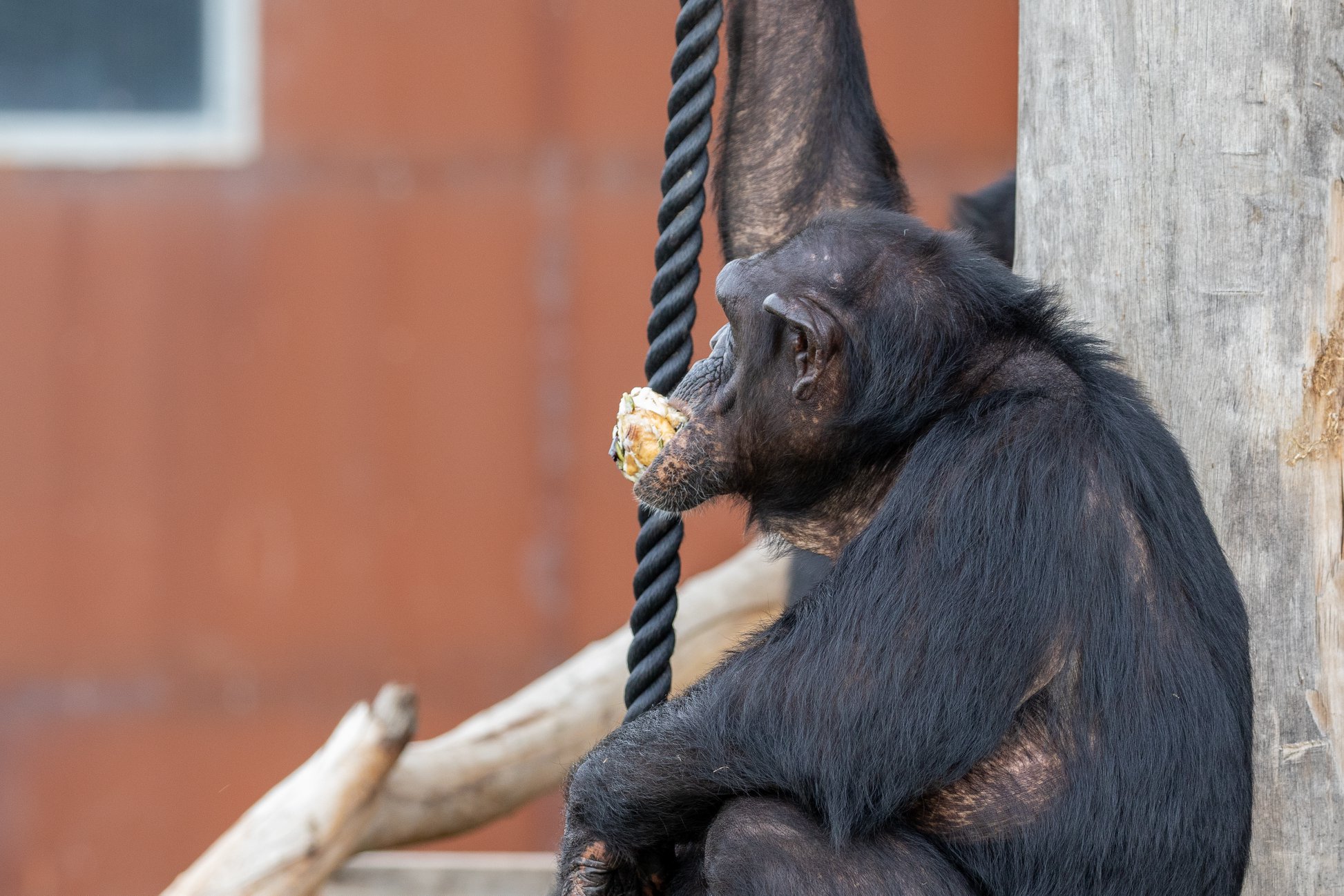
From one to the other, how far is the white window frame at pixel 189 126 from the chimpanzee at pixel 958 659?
14.3 feet

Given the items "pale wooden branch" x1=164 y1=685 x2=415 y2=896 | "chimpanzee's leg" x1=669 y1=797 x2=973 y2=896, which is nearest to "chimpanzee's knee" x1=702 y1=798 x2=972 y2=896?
"chimpanzee's leg" x1=669 y1=797 x2=973 y2=896

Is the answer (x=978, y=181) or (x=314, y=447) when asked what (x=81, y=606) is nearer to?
(x=314, y=447)

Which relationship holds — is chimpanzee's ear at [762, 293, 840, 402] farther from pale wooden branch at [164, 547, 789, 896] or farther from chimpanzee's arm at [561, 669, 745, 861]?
pale wooden branch at [164, 547, 789, 896]

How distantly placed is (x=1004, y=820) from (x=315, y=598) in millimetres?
4490

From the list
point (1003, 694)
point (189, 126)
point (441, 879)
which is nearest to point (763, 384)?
point (1003, 694)

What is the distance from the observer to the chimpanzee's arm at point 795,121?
368 centimetres

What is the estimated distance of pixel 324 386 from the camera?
6.45 m

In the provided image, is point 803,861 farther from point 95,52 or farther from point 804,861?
point 95,52

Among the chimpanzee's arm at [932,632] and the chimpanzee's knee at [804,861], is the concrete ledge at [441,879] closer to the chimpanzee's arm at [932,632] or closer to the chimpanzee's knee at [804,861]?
the chimpanzee's knee at [804,861]

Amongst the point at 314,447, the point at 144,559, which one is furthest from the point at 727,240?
the point at 144,559

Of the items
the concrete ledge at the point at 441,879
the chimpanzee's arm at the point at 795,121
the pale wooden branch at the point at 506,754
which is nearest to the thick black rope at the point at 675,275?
the chimpanzee's arm at the point at 795,121

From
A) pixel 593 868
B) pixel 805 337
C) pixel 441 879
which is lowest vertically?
pixel 441 879

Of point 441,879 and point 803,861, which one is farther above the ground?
point 803,861

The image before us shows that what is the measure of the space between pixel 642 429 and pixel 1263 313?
1271mm
